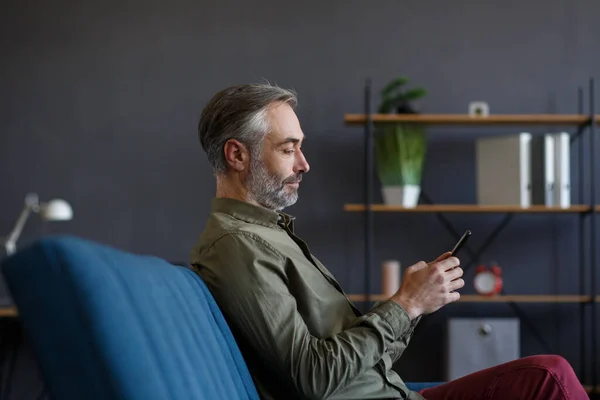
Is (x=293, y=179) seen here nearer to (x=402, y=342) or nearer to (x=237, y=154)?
(x=237, y=154)

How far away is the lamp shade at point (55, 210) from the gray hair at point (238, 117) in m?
2.34

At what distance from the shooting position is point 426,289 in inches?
67.9

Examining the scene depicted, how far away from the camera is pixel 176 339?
3.89 feet

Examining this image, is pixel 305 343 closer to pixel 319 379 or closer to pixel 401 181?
pixel 319 379

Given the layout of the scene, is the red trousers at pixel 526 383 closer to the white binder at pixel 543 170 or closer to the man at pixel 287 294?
the man at pixel 287 294

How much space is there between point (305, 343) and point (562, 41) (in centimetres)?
327

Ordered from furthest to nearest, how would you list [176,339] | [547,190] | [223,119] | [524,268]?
[524,268]
[547,190]
[223,119]
[176,339]

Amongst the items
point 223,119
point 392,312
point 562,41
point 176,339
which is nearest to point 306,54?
point 562,41

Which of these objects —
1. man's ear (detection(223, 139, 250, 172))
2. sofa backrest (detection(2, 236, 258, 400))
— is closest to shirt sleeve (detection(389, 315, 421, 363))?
man's ear (detection(223, 139, 250, 172))

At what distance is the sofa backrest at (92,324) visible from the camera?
91 centimetres

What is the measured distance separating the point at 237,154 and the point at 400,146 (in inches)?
89.1

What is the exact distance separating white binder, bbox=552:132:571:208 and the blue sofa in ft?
10.3

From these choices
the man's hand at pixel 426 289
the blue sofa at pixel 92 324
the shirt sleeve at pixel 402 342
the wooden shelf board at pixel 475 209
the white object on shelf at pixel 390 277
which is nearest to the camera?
the blue sofa at pixel 92 324

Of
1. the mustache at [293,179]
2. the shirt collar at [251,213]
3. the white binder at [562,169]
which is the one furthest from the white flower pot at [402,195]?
the shirt collar at [251,213]
